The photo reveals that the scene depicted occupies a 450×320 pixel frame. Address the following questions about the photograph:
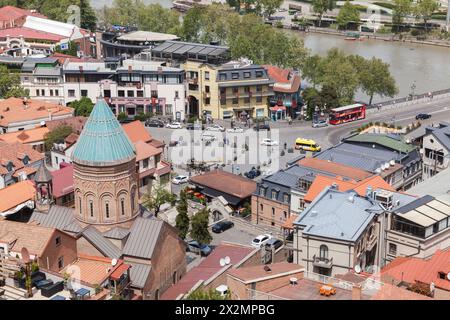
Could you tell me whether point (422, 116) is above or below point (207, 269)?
below

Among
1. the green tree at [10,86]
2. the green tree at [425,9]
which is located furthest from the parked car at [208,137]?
the green tree at [425,9]

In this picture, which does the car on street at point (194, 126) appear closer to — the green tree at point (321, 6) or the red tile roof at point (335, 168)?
the red tile roof at point (335, 168)

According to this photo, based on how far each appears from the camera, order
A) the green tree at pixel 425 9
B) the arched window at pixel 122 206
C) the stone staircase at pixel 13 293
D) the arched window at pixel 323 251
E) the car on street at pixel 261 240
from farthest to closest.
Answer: the green tree at pixel 425 9
the car on street at pixel 261 240
the arched window at pixel 122 206
the arched window at pixel 323 251
the stone staircase at pixel 13 293

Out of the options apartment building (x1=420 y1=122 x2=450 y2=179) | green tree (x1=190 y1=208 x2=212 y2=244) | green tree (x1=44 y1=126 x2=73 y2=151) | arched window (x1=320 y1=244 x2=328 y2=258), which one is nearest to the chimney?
arched window (x1=320 y1=244 x2=328 y2=258)

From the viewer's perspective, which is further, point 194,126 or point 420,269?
point 194,126

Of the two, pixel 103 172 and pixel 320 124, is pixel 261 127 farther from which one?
pixel 103 172

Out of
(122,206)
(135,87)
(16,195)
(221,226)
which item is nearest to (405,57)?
(135,87)

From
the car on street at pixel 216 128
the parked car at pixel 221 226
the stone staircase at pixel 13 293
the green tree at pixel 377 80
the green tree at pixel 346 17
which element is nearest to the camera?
the stone staircase at pixel 13 293
